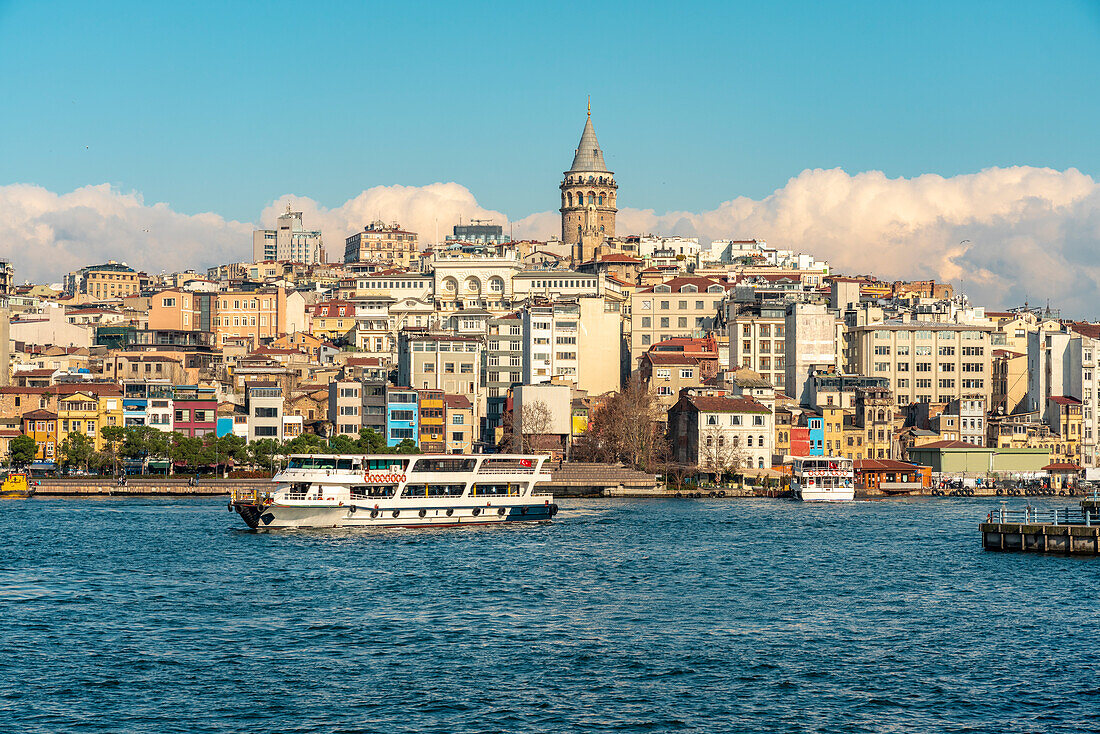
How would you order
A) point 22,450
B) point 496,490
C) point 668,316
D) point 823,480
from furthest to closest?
point 668,316
point 22,450
point 823,480
point 496,490

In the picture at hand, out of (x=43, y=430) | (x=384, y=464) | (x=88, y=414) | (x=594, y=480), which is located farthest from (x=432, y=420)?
(x=384, y=464)

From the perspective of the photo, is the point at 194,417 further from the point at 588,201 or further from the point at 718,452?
the point at 588,201

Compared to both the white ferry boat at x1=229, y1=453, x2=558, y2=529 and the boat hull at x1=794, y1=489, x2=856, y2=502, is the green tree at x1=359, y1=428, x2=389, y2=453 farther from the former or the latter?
the boat hull at x1=794, y1=489, x2=856, y2=502

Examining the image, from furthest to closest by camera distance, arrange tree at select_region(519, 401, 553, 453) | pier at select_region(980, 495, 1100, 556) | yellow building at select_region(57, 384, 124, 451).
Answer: tree at select_region(519, 401, 553, 453)
yellow building at select_region(57, 384, 124, 451)
pier at select_region(980, 495, 1100, 556)

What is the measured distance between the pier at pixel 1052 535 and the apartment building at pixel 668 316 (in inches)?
2814

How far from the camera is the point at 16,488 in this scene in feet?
270

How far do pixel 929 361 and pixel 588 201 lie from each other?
72.6 meters

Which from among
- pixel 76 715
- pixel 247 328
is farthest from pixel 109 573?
pixel 247 328

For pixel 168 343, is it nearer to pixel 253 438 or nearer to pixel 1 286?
pixel 253 438

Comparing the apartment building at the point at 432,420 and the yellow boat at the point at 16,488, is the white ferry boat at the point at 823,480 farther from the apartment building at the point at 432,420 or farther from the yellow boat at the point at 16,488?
the yellow boat at the point at 16,488

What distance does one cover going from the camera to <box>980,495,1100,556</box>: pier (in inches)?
1865

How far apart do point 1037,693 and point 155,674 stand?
1825 centimetres

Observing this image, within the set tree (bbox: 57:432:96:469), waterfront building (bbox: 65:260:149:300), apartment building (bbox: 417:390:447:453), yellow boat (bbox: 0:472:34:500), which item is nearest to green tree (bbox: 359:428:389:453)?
apartment building (bbox: 417:390:447:453)

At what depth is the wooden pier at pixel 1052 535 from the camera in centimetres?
4738
